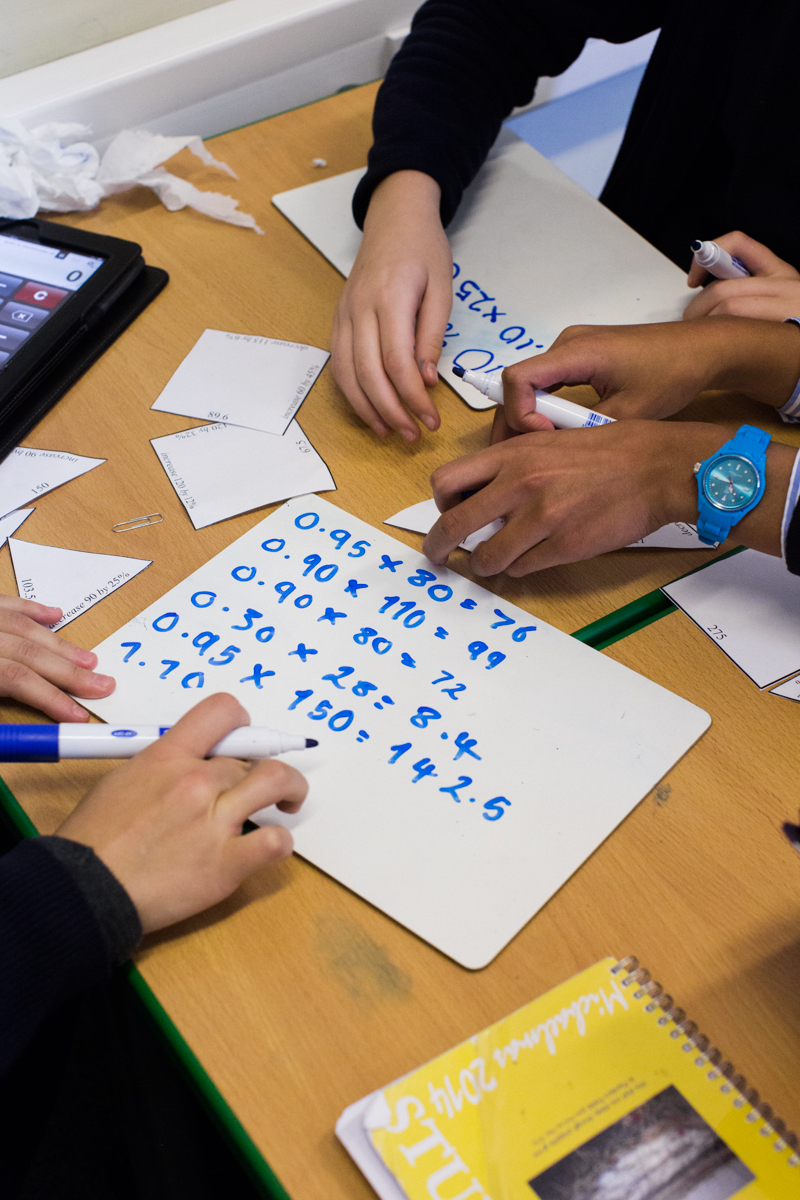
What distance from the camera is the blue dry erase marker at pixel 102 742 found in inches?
19.7

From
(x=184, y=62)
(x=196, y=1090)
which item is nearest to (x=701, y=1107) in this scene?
(x=196, y=1090)

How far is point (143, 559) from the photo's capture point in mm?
661

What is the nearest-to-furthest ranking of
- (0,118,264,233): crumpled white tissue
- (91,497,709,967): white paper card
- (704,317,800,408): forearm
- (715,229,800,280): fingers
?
(91,497,709,967): white paper card → (704,317,800,408): forearm → (715,229,800,280): fingers → (0,118,264,233): crumpled white tissue

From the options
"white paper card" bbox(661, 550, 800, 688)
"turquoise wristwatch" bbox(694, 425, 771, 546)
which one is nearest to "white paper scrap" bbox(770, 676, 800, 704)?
"white paper card" bbox(661, 550, 800, 688)

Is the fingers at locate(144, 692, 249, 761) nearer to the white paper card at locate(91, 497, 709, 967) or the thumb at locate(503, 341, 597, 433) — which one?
the white paper card at locate(91, 497, 709, 967)

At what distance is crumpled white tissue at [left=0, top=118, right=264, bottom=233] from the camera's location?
0.93 m

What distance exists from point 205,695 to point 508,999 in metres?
0.26

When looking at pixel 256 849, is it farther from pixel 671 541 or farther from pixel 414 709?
pixel 671 541

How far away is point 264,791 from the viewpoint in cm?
50

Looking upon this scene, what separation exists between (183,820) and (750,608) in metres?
0.42

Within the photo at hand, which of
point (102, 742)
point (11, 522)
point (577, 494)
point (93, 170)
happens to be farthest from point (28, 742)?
point (93, 170)

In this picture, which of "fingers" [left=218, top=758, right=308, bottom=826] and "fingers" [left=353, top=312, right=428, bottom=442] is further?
"fingers" [left=353, top=312, right=428, bottom=442]

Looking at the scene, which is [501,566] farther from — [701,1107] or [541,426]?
[701,1107]

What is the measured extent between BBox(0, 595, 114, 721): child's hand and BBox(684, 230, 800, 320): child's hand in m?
0.61
